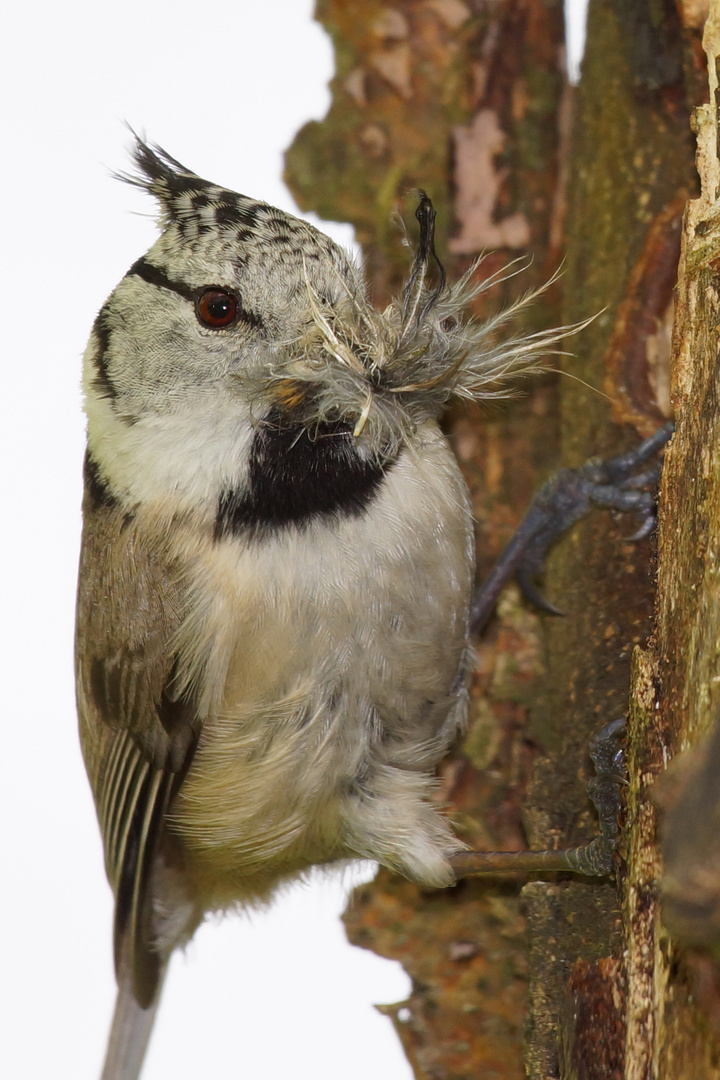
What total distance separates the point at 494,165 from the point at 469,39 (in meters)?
0.28

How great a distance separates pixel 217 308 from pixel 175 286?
0.11 metres

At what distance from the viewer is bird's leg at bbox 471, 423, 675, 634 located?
221cm

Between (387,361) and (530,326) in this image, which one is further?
(530,326)

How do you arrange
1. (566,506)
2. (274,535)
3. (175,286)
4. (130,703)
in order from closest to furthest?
(274,535), (175,286), (130,703), (566,506)

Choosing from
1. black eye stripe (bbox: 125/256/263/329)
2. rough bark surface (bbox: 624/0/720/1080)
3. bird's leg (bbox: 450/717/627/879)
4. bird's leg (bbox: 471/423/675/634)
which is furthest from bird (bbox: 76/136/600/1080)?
rough bark surface (bbox: 624/0/720/1080)

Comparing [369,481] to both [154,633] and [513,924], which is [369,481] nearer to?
[154,633]

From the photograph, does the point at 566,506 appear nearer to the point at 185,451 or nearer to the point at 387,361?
the point at 387,361

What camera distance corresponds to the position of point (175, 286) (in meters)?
1.92

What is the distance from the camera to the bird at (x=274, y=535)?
1.81 metres

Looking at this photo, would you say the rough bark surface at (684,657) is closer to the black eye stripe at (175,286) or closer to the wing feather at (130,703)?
the black eye stripe at (175,286)

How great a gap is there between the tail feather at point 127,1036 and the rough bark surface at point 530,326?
498 millimetres

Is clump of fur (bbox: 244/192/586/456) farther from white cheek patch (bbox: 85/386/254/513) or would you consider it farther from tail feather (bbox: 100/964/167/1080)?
tail feather (bbox: 100/964/167/1080)

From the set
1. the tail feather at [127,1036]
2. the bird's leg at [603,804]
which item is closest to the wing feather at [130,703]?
the tail feather at [127,1036]

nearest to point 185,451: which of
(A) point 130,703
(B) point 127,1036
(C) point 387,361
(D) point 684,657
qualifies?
(C) point 387,361
